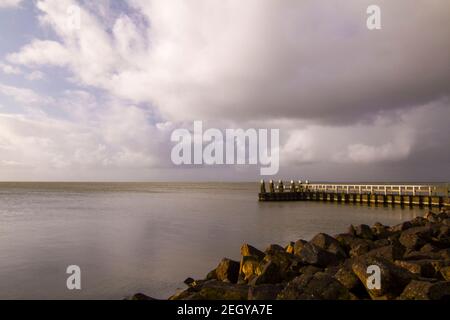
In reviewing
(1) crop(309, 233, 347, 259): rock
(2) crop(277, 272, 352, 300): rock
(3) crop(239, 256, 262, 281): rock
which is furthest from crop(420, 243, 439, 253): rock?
(2) crop(277, 272, 352, 300): rock

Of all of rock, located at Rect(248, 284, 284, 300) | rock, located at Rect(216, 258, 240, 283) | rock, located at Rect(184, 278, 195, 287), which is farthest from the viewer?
rock, located at Rect(184, 278, 195, 287)

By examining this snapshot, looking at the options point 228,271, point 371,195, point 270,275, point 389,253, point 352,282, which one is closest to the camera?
point 352,282

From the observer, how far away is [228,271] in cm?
973

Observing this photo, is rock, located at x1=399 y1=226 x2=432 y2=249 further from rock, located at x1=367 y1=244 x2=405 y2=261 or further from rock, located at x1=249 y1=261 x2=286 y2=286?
rock, located at x1=249 y1=261 x2=286 y2=286

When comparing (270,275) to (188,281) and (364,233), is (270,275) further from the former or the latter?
(364,233)

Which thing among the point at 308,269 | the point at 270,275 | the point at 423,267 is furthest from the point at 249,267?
the point at 423,267

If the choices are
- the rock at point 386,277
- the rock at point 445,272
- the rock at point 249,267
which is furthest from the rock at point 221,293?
the rock at point 445,272

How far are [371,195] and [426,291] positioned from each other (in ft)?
129

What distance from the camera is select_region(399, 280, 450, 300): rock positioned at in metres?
5.68

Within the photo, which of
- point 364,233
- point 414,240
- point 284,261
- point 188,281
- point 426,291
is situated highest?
point 426,291
